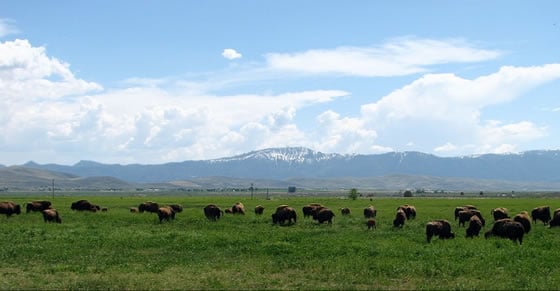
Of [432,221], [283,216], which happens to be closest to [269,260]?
[432,221]

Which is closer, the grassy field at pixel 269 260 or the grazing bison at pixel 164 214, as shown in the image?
the grassy field at pixel 269 260

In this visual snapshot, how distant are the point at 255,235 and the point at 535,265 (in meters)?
18.4

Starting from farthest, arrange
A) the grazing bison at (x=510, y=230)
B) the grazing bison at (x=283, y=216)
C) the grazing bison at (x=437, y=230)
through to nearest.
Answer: the grazing bison at (x=283, y=216) → the grazing bison at (x=437, y=230) → the grazing bison at (x=510, y=230)

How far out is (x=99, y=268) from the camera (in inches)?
981

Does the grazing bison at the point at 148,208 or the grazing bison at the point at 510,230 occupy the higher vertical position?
the grazing bison at the point at 510,230

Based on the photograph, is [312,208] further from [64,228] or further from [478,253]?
[478,253]

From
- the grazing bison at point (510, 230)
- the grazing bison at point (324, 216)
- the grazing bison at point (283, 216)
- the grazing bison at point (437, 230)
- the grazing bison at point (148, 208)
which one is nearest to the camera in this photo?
the grazing bison at point (510, 230)

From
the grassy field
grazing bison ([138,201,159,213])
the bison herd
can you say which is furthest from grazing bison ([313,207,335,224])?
grazing bison ([138,201,159,213])

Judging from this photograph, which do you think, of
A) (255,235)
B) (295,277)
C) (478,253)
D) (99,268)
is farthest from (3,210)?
(478,253)

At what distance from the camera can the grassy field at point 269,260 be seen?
70.5 feet

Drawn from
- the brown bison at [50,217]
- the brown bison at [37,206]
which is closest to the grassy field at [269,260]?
the brown bison at [50,217]

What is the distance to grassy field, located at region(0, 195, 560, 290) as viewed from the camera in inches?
846

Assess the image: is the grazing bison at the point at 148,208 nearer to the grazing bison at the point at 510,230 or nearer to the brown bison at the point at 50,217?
the brown bison at the point at 50,217

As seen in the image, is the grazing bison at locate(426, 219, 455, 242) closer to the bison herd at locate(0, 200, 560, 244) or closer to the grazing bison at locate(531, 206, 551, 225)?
the bison herd at locate(0, 200, 560, 244)
